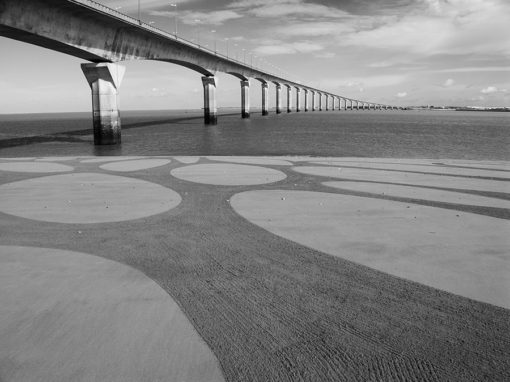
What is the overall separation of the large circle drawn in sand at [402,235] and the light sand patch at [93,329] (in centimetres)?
345

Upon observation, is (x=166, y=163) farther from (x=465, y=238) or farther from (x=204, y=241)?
(x=465, y=238)

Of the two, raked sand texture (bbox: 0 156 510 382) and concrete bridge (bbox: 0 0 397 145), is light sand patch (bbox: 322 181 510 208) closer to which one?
raked sand texture (bbox: 0 156 510 382)

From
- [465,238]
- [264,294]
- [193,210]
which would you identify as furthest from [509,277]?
[193,210]

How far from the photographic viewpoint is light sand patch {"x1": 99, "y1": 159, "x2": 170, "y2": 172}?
17875 millimetres

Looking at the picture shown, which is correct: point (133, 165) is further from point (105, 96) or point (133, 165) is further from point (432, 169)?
point (105, 96)

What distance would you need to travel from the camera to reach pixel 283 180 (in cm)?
1480

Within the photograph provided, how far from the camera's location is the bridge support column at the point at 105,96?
127 ft

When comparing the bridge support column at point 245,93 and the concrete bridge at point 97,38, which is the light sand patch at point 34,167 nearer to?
the concrete bridge at point 97,38

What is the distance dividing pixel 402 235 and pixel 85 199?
8701mm

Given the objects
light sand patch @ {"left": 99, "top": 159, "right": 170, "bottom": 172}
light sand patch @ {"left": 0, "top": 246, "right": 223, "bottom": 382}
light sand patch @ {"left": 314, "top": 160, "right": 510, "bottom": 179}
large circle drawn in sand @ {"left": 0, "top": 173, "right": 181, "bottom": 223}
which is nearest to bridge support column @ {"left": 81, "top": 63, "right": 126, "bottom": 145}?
A: light sand patch @ {"left": 99, "top": 159, "right": 170, "bottom": 172}

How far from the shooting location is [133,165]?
754 inches

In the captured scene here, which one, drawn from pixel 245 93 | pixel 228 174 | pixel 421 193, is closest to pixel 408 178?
pixel 421 193

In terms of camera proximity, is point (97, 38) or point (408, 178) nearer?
point (408, 178)

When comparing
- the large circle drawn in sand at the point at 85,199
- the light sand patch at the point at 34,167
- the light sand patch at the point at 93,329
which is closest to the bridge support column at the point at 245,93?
the light sand patch at the point at 34,167
